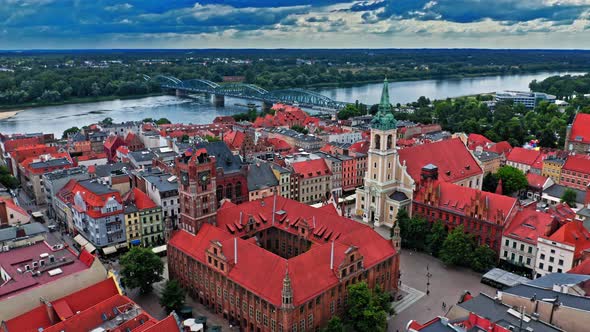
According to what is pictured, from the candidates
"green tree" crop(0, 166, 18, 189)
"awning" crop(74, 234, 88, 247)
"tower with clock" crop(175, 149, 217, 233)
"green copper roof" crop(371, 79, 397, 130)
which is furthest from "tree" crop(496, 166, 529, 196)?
"green tree" crop(0, 166, 18, 189)

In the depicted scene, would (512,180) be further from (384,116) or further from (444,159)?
(384,116)

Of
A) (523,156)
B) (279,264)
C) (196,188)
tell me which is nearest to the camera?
(279,264)

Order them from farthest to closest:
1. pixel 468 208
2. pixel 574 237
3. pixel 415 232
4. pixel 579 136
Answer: pixel 579 136
pixel 415 232
pixel 468 208
pixel 574 237

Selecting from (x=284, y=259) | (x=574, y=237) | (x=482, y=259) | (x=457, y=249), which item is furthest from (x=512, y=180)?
(x=284, y=259)

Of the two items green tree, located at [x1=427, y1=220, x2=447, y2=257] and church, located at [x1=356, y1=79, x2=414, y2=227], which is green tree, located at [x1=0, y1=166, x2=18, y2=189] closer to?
church, located at [x1=356, y1=79, x2=414, y2=227]

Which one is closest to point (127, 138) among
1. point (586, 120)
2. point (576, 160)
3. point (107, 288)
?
point (107, 288)

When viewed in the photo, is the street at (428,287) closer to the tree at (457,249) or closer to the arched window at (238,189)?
the tree at (457,249)
